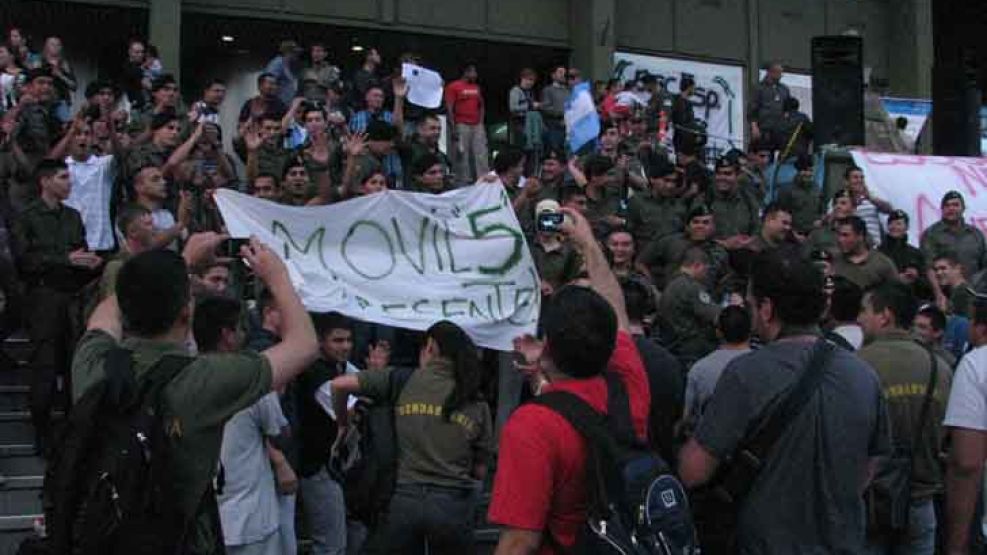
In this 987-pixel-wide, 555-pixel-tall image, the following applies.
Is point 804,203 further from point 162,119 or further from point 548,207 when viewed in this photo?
point 548,207

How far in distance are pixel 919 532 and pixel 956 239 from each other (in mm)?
7035

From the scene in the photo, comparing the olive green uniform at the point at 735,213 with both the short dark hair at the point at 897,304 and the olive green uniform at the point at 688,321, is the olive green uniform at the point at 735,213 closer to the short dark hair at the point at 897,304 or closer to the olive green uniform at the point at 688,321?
the olive green uniform at the point at 688,321

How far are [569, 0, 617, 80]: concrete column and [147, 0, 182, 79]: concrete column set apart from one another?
274 inches

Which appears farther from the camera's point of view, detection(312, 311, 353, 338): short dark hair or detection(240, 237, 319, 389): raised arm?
detection(312, 311, 353, 338): short dark hair

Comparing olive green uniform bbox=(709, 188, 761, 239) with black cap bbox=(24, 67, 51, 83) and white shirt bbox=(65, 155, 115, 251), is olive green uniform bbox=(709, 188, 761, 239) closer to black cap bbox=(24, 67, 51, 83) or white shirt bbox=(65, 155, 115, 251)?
white shirt bbox=(65, 155, 115, 251)

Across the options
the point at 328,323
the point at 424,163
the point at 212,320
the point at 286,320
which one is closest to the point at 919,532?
the point at 212,320

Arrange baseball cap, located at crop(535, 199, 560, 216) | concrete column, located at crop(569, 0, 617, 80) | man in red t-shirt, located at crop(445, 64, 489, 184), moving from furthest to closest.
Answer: concrete column, located at crop(569, 0, 617, 80)
man in red t-shirt, located at crop(445, 64, 489, 184)
baseball cap, located at crop(535, 199, 560, 216)

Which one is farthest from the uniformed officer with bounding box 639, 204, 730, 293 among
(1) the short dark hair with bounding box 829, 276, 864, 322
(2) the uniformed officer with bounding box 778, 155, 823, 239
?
(1) the short dark hair with bounding box 829, 276, 864, 322

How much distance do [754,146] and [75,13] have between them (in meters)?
10.1

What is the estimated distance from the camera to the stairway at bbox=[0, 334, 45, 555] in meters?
7.46

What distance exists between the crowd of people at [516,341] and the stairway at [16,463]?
8.1 inches

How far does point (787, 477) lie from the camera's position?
4.01 m

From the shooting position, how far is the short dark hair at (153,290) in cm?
373

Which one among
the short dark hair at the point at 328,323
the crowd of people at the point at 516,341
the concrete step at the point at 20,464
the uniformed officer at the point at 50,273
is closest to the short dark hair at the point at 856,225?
the crowd of people at the point at 516,341
